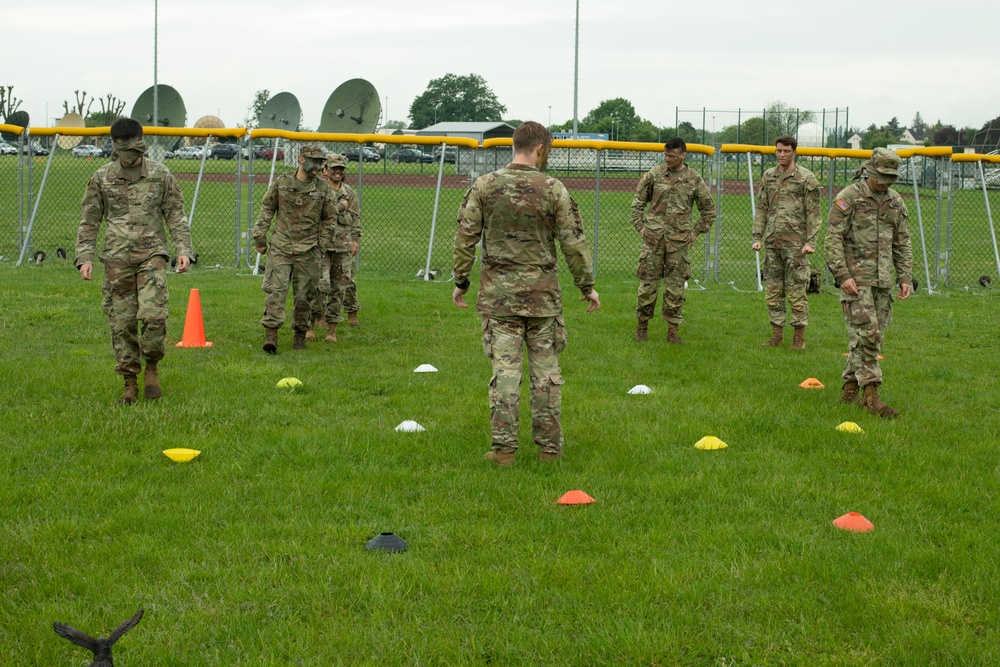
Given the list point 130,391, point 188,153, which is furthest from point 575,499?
point 188,153

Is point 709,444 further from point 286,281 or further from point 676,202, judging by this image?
point 286,281

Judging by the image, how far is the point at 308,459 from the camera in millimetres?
7062

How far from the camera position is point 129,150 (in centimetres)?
834

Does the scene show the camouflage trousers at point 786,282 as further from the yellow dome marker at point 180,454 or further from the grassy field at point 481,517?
the yellow dome marker at point 180,454

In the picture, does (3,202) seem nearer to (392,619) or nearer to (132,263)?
(132,263)

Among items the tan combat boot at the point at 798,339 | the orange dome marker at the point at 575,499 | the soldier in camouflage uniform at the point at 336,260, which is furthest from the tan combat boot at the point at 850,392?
the soldier in camouflage uniform at the point at 336,260

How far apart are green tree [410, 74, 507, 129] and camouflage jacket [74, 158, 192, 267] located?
10418 cm

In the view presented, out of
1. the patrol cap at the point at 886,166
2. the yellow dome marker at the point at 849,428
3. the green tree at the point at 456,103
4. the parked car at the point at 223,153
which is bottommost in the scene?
the yellow dome marker at the point at 849,428

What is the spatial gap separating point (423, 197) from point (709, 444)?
2156cm

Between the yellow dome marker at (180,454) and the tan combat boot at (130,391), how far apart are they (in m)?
1.62

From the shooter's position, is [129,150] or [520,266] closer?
[520,266]

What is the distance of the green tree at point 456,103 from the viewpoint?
372 feet

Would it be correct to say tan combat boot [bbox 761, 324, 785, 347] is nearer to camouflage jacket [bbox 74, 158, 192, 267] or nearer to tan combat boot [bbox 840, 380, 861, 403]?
tan combat boot [bbox 840, 380, 861, 403]

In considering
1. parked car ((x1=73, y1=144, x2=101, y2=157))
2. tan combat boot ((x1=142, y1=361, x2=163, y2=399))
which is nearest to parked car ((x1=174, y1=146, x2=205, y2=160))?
parked car ((x1=73, y1=144, x2=101, y2=157))
